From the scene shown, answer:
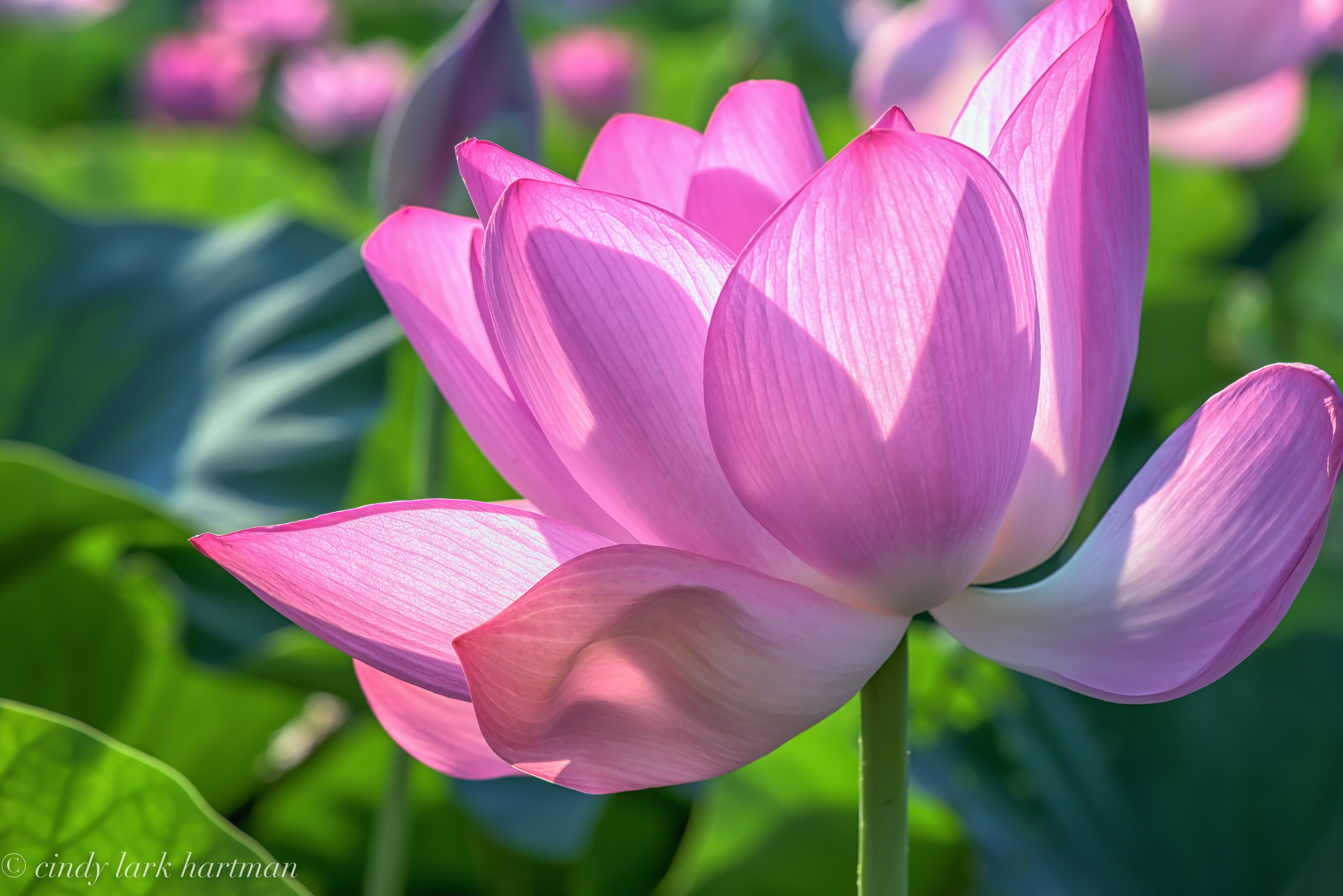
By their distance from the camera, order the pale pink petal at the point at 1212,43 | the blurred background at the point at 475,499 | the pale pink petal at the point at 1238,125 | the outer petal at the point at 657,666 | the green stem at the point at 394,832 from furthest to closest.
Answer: the pale pink petal at the point at 1238,125 → the pale pink petal at the point at 1212,43 → the blurred background at the point at 475,499 → the green stem at the point at 394,832 → the outer petal at the point at 657,666

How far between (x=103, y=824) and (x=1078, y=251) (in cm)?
32

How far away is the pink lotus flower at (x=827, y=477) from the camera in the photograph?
26 centimetres

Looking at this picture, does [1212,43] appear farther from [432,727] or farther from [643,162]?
[432,727]

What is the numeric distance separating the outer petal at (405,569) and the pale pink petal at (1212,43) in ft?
2.56

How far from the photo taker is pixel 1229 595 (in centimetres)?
27

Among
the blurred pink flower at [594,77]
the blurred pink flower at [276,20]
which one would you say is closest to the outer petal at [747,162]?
the blurred pink flower at [594,77]

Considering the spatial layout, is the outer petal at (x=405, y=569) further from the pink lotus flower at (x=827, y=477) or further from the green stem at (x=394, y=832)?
the green stem at (x=394, y=832)

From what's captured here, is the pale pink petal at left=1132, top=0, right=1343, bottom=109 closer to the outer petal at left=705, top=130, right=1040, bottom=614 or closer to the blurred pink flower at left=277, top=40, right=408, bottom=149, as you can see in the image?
the outer petal at left=705, top=130, right=1040, bottom=614

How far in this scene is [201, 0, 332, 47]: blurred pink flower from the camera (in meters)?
3.54

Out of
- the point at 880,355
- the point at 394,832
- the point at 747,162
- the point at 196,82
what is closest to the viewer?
the point at 880,355

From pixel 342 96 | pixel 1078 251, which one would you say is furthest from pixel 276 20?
pixel 1078 251

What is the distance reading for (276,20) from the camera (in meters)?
3.65

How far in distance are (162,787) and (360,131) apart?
2.96 m

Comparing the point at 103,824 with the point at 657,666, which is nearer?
the point at 657,666
